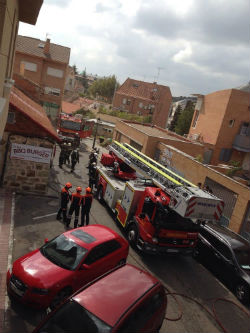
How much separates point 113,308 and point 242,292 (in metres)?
5.91

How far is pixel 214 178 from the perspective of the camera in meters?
16.9

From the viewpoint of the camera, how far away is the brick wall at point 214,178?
14.4 metres

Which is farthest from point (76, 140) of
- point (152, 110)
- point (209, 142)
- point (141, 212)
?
point (152, 110)

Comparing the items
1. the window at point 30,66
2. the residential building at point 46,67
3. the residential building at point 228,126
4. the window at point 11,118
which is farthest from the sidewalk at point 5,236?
the window at point 30,66

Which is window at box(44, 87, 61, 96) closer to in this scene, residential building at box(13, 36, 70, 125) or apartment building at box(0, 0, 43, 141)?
residential building at box(13, 36, 70, 125)

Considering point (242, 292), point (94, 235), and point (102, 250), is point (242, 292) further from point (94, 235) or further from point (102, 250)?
point (94, 235)

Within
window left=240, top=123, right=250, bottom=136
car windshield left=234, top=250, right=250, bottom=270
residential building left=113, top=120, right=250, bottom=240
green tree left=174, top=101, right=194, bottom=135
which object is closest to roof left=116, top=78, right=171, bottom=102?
green tree left=174, top=101, right=194, bottom=135

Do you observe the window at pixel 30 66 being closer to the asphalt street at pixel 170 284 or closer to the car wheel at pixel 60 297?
the asphalt street at pixel 170 284

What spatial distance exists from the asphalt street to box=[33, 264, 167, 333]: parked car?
60.7 inches

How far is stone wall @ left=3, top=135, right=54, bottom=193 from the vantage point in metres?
14.1

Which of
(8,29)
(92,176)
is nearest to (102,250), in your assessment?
(8,29)

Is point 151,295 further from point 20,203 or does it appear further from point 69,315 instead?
point 20,203

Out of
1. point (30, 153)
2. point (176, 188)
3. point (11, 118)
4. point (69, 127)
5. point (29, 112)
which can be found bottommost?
point (69, 127)

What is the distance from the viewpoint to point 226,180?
15719mm
